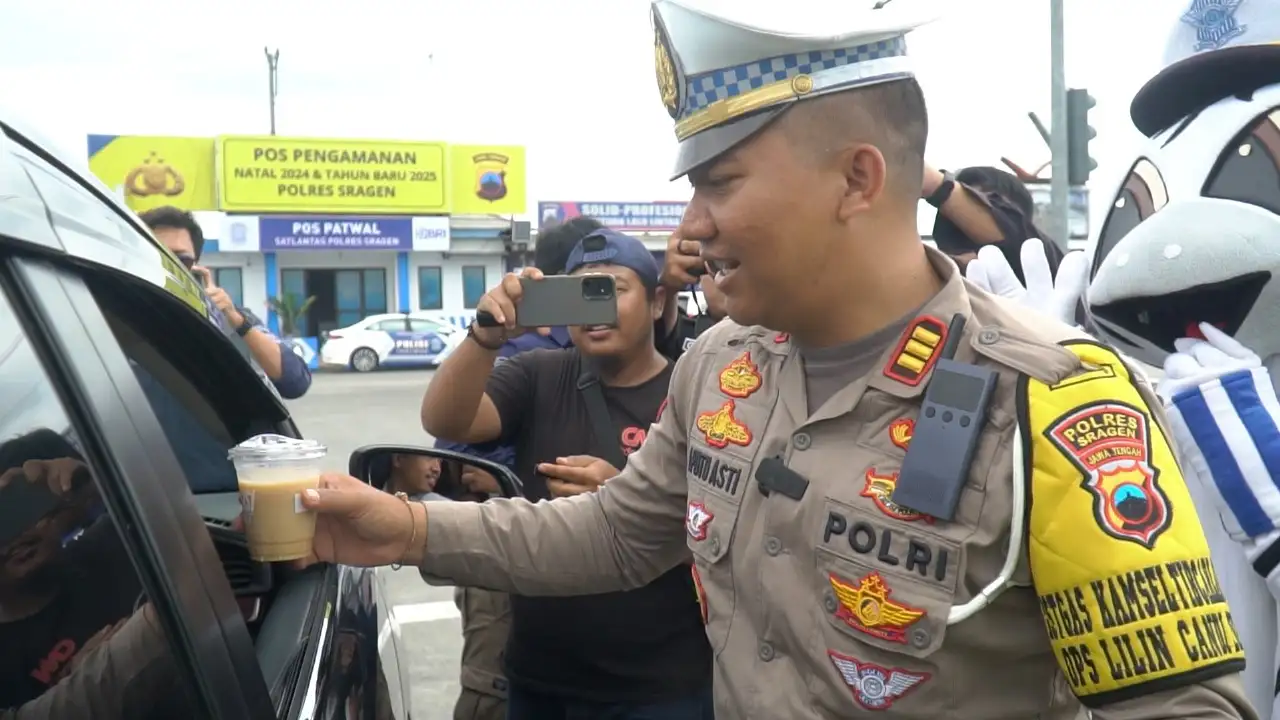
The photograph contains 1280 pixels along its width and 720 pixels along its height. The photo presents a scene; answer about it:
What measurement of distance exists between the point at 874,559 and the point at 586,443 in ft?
3.97

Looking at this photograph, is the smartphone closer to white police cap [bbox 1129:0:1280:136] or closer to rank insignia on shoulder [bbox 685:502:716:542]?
rank insignia on shoulder [bbox 685:502:716:542]

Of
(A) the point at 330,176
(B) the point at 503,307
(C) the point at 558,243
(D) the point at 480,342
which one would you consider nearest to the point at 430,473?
(D) the point at 480,342

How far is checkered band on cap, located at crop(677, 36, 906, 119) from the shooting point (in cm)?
131

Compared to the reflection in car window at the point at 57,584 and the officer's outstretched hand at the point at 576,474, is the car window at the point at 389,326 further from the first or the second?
the reflection in car window at the point at 57,584

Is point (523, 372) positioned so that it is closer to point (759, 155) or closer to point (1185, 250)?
point (759, 155)

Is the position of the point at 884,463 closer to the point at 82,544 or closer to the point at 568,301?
Result: the point at 82,544

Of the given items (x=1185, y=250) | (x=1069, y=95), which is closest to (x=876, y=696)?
(x=1185, y=250)

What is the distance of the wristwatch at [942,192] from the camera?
3.07 meters

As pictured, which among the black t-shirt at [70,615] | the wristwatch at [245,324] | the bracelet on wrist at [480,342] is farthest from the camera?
the wristwatch at [245,324]

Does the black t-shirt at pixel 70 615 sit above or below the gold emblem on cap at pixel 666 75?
below

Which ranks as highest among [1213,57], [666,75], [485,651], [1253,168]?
[1213,57]

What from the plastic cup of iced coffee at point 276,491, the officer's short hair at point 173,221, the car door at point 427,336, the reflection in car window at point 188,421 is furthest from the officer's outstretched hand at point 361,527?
the car door at point 427,336

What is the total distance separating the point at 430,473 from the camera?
97.0 inches

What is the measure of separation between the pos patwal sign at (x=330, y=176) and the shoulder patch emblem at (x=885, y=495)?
24.6 meters
